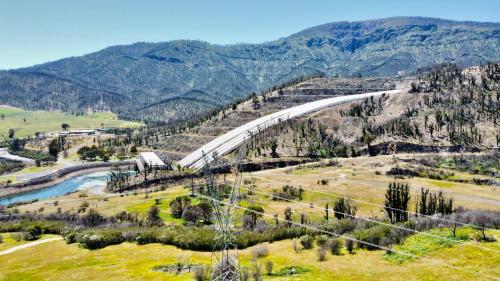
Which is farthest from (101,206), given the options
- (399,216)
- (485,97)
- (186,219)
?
(485,97)

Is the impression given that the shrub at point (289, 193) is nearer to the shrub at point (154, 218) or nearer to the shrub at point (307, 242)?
the shrub at point (154, 218)

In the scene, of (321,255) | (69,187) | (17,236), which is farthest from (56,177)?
(321,255)

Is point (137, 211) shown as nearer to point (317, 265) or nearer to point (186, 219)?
point (186, 219)

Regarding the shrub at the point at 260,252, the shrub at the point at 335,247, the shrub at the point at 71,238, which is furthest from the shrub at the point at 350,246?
the shrub at the point at 71,238

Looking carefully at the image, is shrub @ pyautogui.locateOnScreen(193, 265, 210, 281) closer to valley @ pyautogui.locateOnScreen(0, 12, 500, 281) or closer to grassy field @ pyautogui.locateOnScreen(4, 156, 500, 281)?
valley @ pyautogui.locateOnScreen(0, 12, 500, 281)

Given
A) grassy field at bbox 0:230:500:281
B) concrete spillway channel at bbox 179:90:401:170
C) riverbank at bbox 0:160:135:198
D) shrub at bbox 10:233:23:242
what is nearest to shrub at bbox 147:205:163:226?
grassy field at bbox 0:230:500:281
